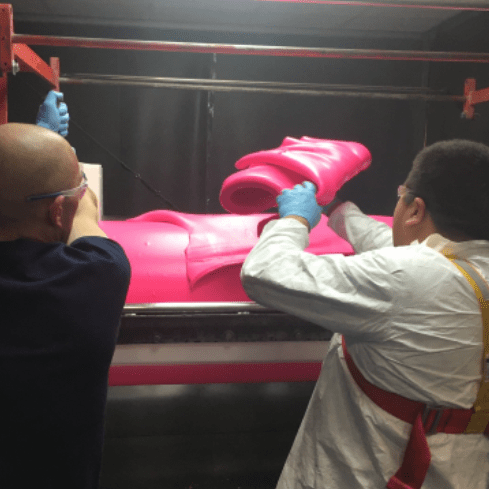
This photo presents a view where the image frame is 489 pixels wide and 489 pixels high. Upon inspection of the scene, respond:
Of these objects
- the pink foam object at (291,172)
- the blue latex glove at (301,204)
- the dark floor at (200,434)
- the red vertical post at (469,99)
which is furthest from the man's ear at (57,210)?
the red vertical post at (469,99)

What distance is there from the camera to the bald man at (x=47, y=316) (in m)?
0.77

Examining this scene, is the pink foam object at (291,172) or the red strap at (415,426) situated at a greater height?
the pink foam object at (291,172)

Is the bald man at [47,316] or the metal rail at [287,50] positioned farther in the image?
the metal rail at [287,50]

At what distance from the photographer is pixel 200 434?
194cm

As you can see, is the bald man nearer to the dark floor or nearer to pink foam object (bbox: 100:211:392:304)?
pink foam object (bbox: 100:211:392:304)

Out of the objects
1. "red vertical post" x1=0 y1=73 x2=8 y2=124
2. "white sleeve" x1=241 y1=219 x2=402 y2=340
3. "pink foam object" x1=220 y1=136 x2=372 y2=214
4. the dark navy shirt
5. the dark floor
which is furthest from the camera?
the dark floor

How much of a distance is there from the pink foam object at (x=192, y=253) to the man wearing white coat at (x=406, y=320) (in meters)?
0.47

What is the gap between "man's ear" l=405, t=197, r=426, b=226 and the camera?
99 centimetres

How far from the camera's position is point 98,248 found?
84cm

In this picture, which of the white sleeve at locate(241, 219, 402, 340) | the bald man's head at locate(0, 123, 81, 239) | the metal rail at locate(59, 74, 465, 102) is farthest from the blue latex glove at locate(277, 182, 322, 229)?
the metal rail at locate(59, 74, 465, 102)

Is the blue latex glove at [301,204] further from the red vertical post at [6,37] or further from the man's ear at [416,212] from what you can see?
the red vertical post at [6,37]

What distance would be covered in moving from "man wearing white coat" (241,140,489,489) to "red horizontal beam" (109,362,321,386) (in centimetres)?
46

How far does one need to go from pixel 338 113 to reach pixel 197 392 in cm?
227

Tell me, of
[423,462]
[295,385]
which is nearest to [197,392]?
[295,385]
